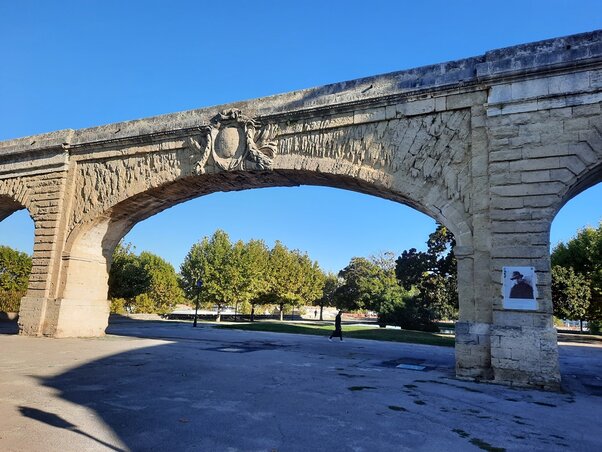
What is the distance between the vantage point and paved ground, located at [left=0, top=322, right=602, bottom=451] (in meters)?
4.04

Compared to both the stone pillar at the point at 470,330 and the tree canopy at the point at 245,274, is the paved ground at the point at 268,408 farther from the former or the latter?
the tree canopy at the point at 245,274

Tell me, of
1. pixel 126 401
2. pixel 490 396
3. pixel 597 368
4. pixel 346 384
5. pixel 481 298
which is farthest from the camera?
pixel 597 368

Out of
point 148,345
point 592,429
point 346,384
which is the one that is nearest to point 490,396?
point 592,429

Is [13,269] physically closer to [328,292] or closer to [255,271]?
[255,271]

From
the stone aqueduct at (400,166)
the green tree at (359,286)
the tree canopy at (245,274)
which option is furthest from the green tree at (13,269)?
the green tree at (359,286)

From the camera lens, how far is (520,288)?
7.94 meters

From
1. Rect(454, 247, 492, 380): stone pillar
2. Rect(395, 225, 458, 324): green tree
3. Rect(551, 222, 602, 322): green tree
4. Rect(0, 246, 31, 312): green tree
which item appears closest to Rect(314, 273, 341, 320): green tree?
Rect(395, 225, 458, 324): green tree

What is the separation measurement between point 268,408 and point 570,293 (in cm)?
2568

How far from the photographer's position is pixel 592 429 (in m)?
4.93

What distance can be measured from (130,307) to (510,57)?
1622 inches

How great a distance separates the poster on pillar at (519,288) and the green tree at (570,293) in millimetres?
20744

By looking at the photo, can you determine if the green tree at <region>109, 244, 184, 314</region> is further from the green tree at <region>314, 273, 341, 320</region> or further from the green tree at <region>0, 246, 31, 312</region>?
the green tree at <region>314, 273, 341, 320</region>

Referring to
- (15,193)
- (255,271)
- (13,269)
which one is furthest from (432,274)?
(13,269)

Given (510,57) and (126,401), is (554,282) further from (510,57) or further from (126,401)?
(126,401)
